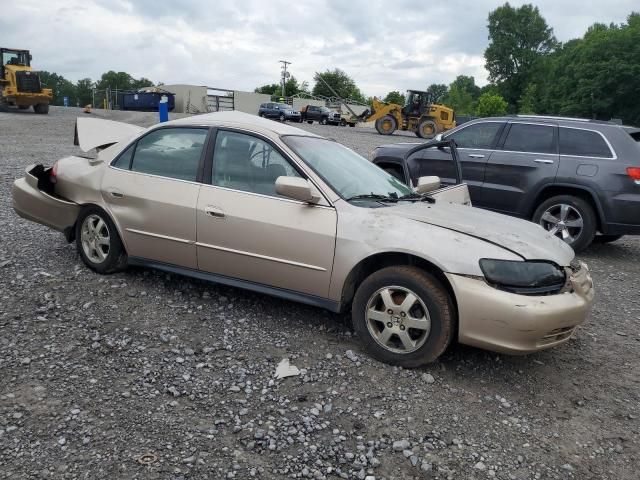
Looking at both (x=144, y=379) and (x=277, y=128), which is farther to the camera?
(x=277, y=128)

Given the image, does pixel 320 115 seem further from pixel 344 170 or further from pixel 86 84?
pixel 86 84

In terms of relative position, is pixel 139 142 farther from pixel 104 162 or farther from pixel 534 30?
pixel 534 30

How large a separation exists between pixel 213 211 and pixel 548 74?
3509 inches

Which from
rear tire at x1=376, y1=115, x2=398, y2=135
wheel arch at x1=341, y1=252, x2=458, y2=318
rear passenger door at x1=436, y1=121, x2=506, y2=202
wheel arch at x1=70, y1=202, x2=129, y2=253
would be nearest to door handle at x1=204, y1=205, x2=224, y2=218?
wheel arch at x1=70, y1=202, x2=129, y2=253

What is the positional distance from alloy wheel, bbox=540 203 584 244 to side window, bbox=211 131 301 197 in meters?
4.34

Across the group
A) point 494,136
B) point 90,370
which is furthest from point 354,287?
point 494,136

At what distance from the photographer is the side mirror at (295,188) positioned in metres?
3.65

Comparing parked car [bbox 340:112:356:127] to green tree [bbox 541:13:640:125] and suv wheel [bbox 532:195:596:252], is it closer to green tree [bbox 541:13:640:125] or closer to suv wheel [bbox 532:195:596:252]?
suv wheel [bbox 532:195:596:252]

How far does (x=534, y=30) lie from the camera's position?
84938 millimetres

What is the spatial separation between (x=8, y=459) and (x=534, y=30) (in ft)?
317

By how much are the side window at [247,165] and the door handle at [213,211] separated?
21 centimetres

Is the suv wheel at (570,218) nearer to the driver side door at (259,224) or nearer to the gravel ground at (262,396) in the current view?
the gravel ground at (262,396)

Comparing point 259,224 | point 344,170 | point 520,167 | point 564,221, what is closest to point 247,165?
point 259,224

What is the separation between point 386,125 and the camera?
93.8ft
